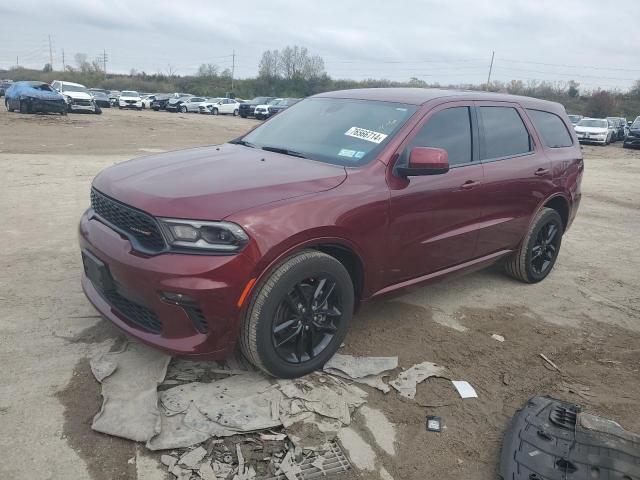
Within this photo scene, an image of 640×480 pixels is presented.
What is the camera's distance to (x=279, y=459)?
2.57 meters

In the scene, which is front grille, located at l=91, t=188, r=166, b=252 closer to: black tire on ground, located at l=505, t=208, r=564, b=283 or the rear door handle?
the rear door handle

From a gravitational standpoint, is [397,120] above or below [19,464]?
above

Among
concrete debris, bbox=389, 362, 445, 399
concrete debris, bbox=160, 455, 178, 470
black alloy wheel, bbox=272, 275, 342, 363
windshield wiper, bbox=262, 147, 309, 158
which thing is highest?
windshield wiper, bbox=262, 147, 309, 158

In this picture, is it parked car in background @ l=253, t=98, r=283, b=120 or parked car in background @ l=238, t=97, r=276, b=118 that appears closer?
parked car in background @ l=253, t=98, r=283, b=120

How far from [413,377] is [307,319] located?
82 centimetres

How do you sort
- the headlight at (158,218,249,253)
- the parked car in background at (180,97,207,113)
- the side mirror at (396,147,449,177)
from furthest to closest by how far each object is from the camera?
1. the parked car in background at (180,97,207,113)
2. the side mirror at (396,147,449,177)
3. the headlight at (158,218,249,253)

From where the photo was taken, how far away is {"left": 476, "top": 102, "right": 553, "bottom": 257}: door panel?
4266mm

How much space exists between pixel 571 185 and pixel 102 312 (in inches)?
177

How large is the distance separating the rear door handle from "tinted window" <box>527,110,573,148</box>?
1.39 m

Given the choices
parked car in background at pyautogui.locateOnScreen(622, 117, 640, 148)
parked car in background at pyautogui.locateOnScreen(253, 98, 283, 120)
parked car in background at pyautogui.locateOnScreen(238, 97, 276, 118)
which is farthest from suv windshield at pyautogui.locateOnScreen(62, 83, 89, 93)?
parked car in background at pyautogui.locateOnScreen(622, 117, 640, 148)

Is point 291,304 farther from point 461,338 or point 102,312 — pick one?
point 461,338

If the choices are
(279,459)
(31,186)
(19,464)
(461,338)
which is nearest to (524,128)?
(461,338)

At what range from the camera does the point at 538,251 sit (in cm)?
518

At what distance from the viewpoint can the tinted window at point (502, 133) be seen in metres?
4.31
